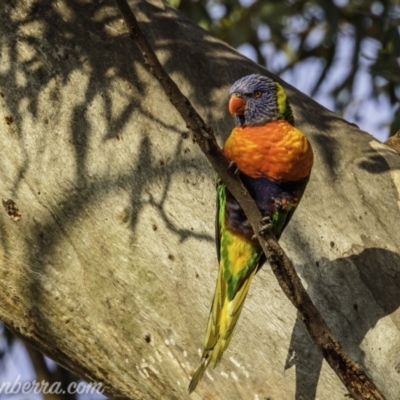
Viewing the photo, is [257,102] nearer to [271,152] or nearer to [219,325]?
[271,152]

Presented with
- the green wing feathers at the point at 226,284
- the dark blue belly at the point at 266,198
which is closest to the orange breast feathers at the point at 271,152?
the dark blue belly at the point at 266,198

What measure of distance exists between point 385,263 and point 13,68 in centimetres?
131

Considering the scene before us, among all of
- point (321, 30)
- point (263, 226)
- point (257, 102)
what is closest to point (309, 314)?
point (263, 226)

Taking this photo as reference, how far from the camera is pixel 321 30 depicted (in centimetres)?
462

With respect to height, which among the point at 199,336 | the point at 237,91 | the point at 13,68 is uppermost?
the point at 237,91

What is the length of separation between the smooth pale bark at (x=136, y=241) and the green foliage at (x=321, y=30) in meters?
1.01

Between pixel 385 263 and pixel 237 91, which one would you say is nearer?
pixel 385 263

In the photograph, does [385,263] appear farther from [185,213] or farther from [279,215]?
[185,213]

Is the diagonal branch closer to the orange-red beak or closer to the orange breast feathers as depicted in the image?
the orange breast feathers

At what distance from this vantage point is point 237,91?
2572 millimetres

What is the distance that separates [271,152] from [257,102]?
20cm

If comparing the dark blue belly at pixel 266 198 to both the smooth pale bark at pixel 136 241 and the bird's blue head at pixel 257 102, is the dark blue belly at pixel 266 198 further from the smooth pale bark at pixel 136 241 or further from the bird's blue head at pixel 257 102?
the bird's blue head at pixel 257 102

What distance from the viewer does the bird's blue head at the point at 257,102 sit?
2.51 m

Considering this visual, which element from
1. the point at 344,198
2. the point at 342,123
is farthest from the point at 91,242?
the point at 342,123
